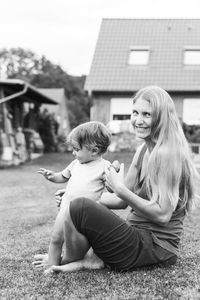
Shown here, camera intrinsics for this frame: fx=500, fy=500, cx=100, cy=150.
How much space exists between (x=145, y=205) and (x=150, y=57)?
18.2 m

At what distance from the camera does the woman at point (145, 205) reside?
2.86m

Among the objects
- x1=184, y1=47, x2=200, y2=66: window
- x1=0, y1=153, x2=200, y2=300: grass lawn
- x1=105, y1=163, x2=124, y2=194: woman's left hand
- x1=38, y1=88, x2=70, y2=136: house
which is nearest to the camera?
x1=0, y1=153, x2=200, y2=300: grass lawn

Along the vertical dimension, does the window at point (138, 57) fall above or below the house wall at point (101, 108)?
above

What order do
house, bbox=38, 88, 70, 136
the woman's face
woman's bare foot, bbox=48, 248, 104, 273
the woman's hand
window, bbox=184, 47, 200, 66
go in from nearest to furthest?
the woman's face < woman's bare foot, bbox=48, 248, 104, 273 < the woman's hand < window, bbox=184, 47, 200, 66 < house, bbox=38, 88, 70, 136

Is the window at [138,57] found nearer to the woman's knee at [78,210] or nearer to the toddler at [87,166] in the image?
the toddler at [87,166]

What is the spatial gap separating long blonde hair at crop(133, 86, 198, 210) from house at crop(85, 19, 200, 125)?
16.4 m

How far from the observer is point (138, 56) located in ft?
68.3

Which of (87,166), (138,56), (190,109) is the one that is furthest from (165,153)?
(138,56)

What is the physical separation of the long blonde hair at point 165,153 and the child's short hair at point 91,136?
0.33m

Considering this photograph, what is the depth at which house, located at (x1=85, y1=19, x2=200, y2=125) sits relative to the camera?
19.5 metres

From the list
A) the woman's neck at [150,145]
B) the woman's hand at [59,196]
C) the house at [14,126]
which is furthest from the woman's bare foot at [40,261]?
the house at [14,126]

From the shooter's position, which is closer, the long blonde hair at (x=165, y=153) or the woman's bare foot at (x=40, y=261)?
the long blonde hair at (x=165, y=153)

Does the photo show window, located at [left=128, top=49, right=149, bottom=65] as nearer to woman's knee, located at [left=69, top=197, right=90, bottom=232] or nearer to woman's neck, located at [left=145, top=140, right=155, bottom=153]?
woman's neck, located at [left=145, top=140, right=155, bottom=153]

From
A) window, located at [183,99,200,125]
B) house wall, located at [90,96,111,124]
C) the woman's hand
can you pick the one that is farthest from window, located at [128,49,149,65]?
the woman's hand
